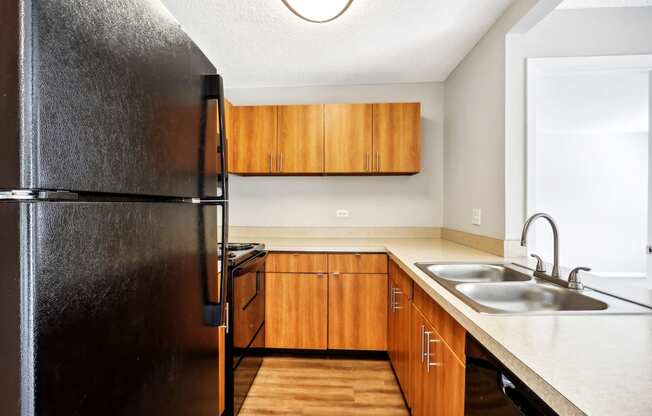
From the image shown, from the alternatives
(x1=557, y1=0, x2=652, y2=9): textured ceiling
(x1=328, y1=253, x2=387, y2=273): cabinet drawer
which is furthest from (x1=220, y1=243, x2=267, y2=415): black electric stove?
(x1=557, y1=0, x2=652, y2=9): textured ceiling

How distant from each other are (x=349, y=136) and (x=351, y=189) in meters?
0.55

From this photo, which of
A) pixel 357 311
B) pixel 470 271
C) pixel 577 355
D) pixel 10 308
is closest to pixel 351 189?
pixel 357 311

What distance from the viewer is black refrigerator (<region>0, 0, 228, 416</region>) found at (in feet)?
1.27

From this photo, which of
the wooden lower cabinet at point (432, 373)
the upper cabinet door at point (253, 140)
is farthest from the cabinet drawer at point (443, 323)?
the upper cabinet door at point (253, 140)

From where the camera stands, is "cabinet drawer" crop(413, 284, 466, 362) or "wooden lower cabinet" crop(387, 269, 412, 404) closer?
"cabinet drawer" crop(413, 284, 466, 362)

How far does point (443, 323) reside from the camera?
1.26 m

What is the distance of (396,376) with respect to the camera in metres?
2.26

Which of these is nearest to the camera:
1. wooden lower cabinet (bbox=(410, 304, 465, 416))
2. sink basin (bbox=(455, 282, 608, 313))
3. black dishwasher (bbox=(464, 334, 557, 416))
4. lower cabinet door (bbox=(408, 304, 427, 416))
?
black dishwasher (bbox=(464, 334, 557, 416))

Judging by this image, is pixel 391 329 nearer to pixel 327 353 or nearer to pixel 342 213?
pixel 327 353

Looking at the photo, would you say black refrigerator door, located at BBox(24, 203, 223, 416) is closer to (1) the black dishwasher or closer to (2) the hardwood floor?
(1) the black dishwasher

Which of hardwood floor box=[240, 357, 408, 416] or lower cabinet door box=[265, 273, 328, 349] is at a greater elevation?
lower cabinet door box=[265, 273, 328, 349]

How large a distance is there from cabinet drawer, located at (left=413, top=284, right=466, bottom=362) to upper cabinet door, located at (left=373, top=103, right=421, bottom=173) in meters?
1.45

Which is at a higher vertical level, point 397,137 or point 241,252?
point 397,137

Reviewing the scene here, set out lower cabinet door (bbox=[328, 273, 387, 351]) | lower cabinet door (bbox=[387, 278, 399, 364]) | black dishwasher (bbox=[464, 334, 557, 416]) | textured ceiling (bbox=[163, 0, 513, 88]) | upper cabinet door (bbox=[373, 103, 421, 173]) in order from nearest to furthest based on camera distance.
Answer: black dishwasher (bbox=[464, 334, 557, 416]) < textured ceiling (bbox=[163, 0, 513, 88]) < lower cabinet door (bbox=[387, 278, 399, 364]) < lower cabinet door (bbox=[328, 273, 387, 351]) < upper cabinet door (bbox=[373, 103, 421, 173])
